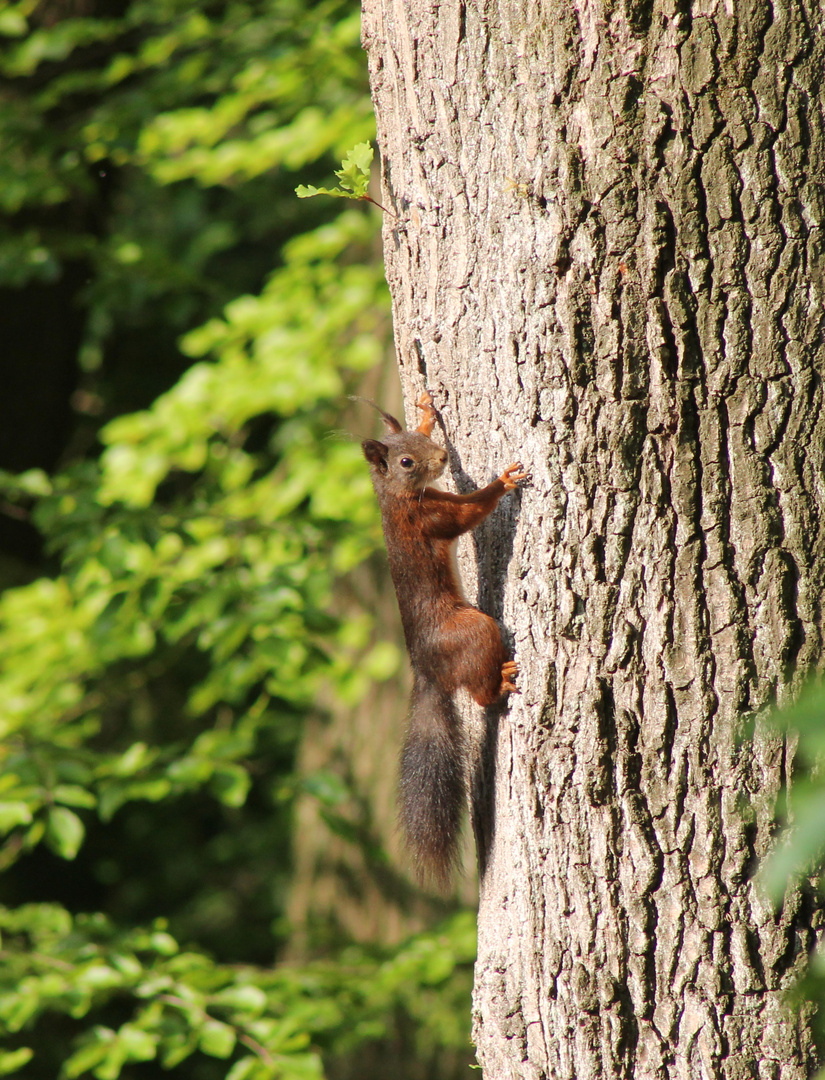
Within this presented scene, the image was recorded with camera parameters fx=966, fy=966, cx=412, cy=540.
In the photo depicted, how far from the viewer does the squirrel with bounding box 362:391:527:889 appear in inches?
72.1

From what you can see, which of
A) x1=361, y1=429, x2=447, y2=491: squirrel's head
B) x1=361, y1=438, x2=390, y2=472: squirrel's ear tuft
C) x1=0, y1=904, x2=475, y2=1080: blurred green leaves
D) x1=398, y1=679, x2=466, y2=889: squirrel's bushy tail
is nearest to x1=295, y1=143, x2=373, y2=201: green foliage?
x1=361, y1=429, x2=447, y2=491: squirrel's head

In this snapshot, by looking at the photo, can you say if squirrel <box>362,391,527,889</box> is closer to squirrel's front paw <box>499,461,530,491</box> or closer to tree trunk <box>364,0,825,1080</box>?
squirrel's front paw <box>499,461,530,491</box>

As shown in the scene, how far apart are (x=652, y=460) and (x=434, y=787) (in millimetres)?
861

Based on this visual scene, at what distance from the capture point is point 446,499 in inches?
79.2

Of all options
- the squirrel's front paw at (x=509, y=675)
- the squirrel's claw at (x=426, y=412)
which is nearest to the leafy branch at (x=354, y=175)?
the squirrel's claw at (x=426, y=412)

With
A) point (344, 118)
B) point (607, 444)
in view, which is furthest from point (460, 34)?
point (344, 118)

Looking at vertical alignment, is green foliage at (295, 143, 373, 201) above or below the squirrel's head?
above

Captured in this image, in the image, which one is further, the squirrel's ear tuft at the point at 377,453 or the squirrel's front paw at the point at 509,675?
the squirrel's ear tuft at the point at 377,453

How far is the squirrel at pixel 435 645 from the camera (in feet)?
6.00

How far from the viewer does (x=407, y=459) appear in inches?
90.2

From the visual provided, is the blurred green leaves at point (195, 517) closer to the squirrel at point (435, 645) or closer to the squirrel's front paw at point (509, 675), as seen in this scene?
the squirrel at point (435, 645)

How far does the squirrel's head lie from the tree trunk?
465 mm

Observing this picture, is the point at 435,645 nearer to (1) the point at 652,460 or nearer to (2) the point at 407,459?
(2) the point at 407,459

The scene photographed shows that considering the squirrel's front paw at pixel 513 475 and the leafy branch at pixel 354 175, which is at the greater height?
the leafy branch at pixel 354 175
